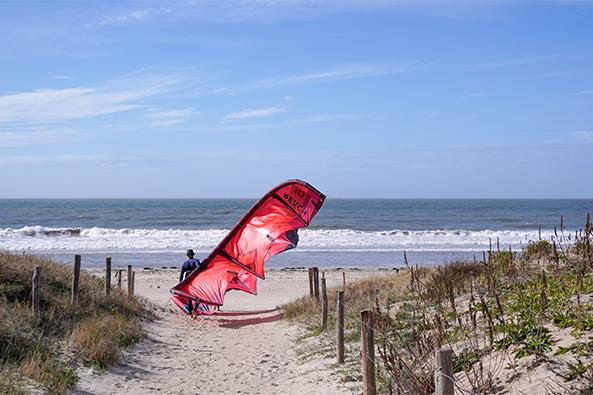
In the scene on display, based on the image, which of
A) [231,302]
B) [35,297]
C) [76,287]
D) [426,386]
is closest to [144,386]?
[35,297]

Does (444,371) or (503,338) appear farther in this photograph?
(503,338)

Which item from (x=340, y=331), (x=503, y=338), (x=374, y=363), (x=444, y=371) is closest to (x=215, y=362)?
(x=340, y=331)

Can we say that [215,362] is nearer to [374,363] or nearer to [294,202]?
[374,363]

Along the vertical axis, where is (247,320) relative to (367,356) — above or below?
below

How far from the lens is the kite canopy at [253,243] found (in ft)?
51.2

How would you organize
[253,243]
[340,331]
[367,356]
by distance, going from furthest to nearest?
1. [253,243]
2. [340,331]
3. [367,356]

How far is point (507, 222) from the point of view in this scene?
58.6 m

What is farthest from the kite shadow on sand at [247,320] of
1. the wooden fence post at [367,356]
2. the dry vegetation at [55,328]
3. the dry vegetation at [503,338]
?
the wooden fence post at [367,356]

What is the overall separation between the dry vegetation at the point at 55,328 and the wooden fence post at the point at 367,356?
389 cm

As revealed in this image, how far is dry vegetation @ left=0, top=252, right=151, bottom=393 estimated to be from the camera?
27.0 feet

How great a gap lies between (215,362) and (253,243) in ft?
17.7

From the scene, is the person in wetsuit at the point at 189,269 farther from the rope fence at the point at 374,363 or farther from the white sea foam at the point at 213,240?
the white sea foam at the point at 213,240

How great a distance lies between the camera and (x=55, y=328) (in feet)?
34.2

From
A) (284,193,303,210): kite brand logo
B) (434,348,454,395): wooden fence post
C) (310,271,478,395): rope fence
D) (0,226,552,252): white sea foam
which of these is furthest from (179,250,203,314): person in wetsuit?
(0,226,552,252): white sea foam
